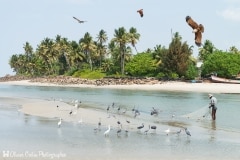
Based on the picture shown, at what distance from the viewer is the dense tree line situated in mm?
91806

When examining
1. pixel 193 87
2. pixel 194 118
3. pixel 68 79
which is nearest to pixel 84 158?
pixel 194 118

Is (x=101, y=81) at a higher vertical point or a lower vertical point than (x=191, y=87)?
higher

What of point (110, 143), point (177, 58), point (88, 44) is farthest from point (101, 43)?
point (110, 143)

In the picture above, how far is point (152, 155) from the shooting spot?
14961 mm

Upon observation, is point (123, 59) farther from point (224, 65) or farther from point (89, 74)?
point (224, 65)

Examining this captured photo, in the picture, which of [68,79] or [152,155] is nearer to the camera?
[152,155]

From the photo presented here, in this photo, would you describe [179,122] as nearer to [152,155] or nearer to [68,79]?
[152,155]

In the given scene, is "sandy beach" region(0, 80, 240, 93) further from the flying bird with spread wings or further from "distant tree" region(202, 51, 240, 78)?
the flying bird with spread wings

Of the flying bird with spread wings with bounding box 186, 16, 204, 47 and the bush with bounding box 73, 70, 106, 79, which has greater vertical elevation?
the flying bird with spread wings with bounding box 186, 16, 204, 47

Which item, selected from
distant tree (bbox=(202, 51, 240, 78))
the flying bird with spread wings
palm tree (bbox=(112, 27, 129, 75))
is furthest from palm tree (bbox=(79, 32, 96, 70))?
the flying bird with spread wings

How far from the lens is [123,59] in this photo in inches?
4178

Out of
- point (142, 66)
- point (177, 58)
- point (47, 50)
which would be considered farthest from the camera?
point (47, 50)

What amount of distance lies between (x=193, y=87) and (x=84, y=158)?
6550 cm

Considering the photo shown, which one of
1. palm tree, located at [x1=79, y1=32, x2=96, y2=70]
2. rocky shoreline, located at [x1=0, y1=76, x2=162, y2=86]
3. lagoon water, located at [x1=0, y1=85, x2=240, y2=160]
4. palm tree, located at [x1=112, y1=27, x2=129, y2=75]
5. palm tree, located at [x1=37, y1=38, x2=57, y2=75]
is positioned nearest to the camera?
lagoon water, located at [x1=0, y1=85, x2=240, y2=160]
